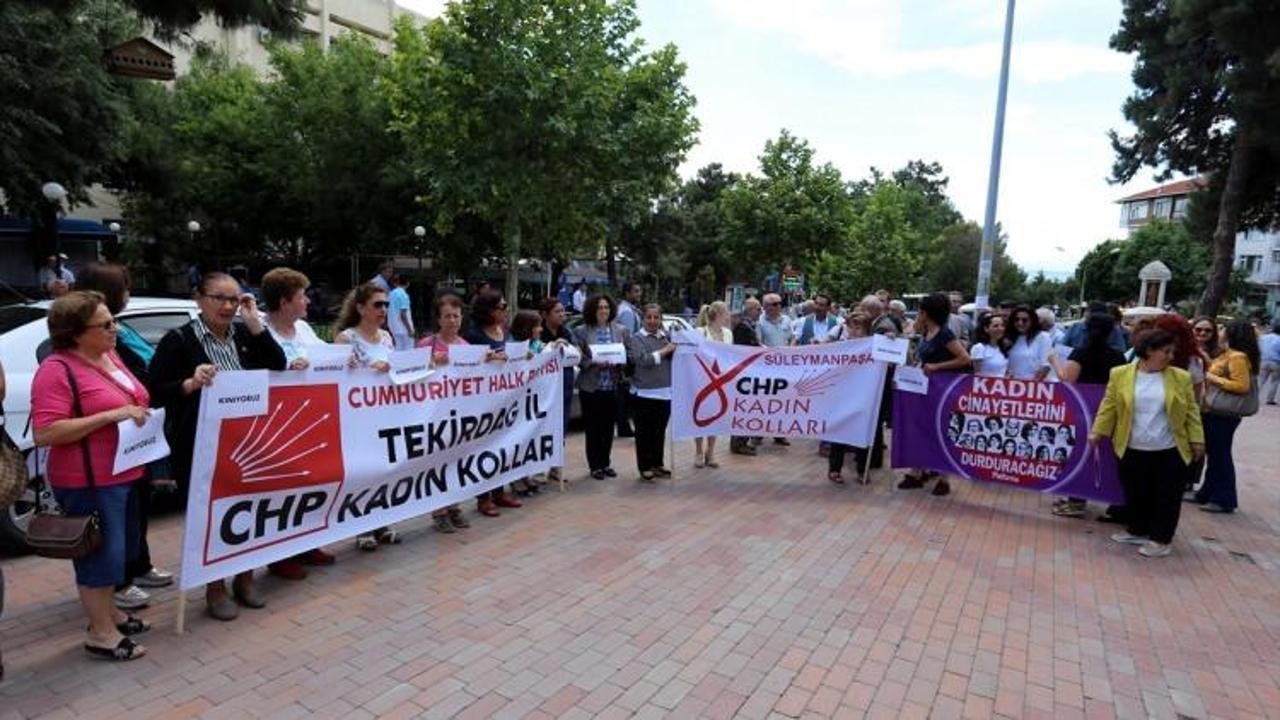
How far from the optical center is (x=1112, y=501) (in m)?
5.95

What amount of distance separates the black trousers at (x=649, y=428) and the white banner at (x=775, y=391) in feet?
0.44

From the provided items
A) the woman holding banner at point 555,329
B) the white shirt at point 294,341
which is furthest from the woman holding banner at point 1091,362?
the white shirt at point 294,341

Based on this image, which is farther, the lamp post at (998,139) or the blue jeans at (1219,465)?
the lamp post at (998,139)

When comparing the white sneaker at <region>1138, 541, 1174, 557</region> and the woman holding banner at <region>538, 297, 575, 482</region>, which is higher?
the woman holding banner at <region>538, 297, 575, 482</region>

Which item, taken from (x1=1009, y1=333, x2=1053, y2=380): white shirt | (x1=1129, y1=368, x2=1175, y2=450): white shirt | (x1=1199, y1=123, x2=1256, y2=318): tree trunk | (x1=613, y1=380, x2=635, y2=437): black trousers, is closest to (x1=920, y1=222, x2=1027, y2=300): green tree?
(x1=1199, y1=123, x2=1256, y2=318): tree trunk

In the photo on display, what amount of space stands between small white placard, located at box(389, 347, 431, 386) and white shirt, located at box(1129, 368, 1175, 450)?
5.08m

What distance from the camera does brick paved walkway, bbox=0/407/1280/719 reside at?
127 inches

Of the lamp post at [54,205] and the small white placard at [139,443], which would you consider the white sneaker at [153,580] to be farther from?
the lamp post at [54,205]

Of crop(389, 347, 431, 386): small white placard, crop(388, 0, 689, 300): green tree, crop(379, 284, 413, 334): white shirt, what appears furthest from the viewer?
crop(388, 0, 689, 300): green tree

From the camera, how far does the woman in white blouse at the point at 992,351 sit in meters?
6.93

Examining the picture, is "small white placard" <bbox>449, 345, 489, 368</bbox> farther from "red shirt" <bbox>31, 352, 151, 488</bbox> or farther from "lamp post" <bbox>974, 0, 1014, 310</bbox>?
"lamp post" <bbox>974, 0, 1014, 310</bbox>

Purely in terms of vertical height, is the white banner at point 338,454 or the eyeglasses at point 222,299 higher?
the eyeglasses at point 222,299

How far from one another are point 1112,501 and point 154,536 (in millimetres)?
7172

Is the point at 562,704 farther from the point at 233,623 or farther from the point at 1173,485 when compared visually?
the point at 1173,485
